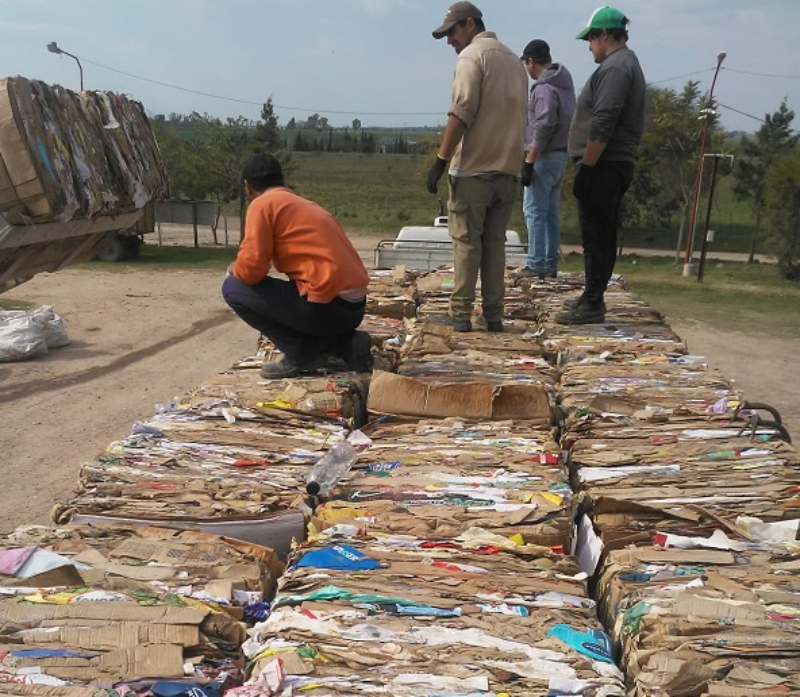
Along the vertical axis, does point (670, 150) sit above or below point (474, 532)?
above

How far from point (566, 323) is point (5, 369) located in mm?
7454

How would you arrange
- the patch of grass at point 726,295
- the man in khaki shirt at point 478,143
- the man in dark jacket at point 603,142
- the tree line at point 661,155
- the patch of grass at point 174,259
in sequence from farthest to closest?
1. the tree line at point 661,155
2. the patch of grass at point 174,259
3. the patch of grass at point 726,295
4. the man in dark jacket at point 603,142
5. the man in khaki shirt at point 478,143

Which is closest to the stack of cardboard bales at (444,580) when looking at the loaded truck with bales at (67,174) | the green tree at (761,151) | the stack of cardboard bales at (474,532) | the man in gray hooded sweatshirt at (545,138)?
the stack of cardboard bales at (474,532)

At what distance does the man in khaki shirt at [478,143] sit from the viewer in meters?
5.16

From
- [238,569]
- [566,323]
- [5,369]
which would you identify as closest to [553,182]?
[566,323]

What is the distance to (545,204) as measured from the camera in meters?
7.51

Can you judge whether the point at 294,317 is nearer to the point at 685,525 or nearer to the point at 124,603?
the point at 685,525

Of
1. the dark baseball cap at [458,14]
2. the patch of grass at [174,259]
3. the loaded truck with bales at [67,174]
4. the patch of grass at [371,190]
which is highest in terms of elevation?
the dark baseball cap at [458,14]

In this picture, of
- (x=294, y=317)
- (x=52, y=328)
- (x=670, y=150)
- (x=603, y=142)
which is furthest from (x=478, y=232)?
(x=670, y=150)

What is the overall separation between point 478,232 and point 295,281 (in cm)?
129

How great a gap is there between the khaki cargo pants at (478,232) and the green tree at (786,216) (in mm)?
18313

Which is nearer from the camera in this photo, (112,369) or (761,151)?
(112,369)

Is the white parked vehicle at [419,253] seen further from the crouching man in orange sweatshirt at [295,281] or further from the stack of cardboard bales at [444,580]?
the stack of cardboard bales at [444,580]

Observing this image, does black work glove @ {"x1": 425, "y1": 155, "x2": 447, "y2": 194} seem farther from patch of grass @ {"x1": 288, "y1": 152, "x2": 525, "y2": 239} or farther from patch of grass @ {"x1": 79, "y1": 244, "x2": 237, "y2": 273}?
patch of grass @ {"x1": 288, "y1": 152, "x2": 525, "y2": 239}
